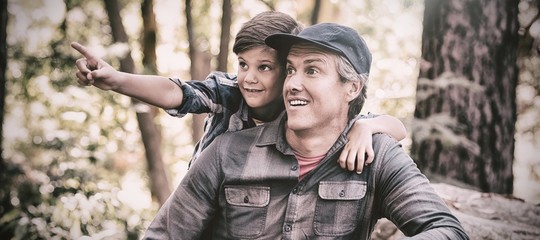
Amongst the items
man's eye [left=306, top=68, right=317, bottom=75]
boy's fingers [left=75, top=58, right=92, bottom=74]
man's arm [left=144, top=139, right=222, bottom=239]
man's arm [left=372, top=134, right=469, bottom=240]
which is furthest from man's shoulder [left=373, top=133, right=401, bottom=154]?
boy's fingers [left=75, top=58, right=92, bottom=74]

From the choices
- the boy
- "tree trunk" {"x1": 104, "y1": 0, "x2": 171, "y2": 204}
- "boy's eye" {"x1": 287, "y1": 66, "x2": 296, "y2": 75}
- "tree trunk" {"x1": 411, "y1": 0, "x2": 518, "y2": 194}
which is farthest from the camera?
"tree trunk" {"x1": 104, "y1": 0, "x2": 171, "y2": 204}

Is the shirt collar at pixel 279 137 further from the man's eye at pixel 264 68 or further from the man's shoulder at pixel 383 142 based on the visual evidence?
the man's eye at pixel 264 68

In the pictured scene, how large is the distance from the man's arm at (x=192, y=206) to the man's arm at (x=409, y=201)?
805mm

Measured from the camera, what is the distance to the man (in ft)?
7.40

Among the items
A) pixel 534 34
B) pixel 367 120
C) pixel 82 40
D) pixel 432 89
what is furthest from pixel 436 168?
pixel 82 40

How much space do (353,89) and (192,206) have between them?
39.6 inches

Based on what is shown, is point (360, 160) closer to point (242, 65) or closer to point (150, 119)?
point (242, 65)

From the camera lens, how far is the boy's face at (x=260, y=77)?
2592mm

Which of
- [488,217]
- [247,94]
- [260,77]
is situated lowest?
[488,217]

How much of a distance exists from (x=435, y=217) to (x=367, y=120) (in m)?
0.66

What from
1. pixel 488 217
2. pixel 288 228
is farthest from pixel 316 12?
pixel 288 228

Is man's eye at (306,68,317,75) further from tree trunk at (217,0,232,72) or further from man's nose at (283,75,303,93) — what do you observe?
tree trunk at (217,0,232,72)

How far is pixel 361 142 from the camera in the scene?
2.27 meters

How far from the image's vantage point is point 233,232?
7.83ft
